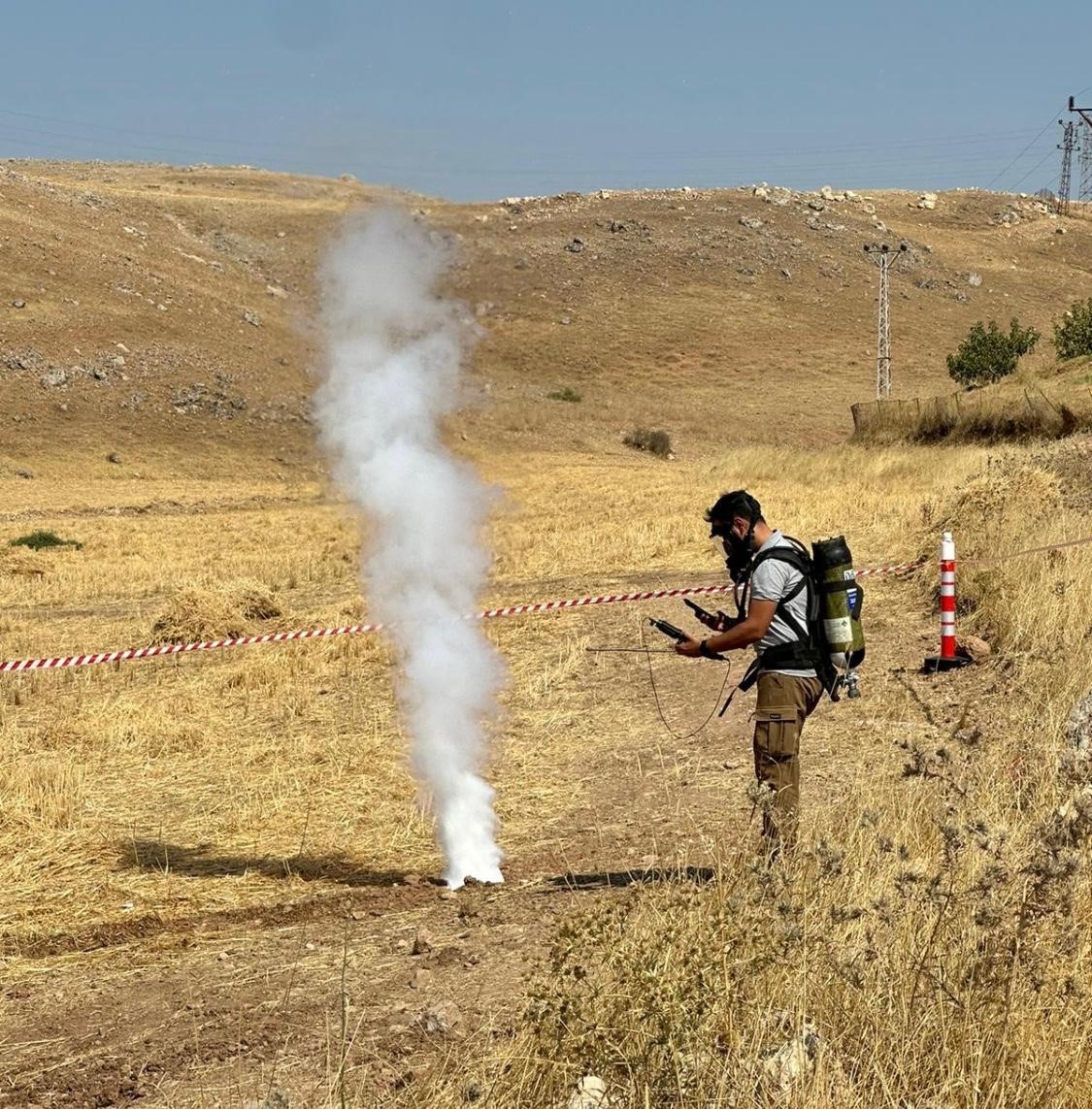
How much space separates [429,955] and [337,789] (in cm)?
373

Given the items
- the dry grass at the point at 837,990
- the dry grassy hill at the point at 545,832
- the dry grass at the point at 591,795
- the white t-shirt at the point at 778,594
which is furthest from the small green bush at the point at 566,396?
the dry grass at the point at 837,990

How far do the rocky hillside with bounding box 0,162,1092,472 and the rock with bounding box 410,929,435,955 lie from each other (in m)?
8.73

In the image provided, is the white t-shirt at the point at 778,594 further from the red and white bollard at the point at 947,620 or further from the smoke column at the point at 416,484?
the red and white bollard at the point at 947,620

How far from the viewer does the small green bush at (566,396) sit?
Answer: 54.6 meters

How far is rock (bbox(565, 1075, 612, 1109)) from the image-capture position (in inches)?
154

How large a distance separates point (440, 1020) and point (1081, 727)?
363 centimetres

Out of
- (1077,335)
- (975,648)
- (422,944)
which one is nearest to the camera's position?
(422,944)

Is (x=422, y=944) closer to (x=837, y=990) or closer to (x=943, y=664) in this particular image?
(x=837, y=990)

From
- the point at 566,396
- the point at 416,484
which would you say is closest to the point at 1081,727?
the point at 416,484

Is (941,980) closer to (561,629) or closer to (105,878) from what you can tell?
(105,878)

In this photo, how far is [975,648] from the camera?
38.7ft

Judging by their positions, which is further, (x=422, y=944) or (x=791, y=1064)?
(x=422, y=944)

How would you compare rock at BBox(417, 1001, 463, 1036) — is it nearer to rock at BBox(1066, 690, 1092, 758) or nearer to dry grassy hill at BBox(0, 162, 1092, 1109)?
dry grassy hill at BBox(0, 162, 1092, 1109)

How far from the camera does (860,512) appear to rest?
22.3m
